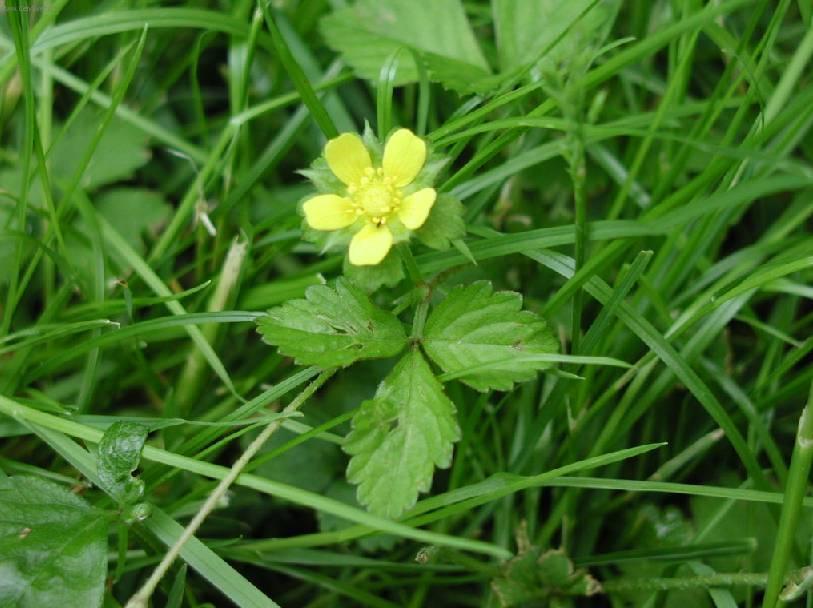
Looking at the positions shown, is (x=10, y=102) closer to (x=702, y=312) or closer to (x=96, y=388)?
(x=96, y=388)

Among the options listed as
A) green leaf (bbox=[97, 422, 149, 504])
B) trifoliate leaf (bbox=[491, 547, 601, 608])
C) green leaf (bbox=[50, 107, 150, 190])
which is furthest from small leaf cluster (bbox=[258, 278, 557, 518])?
green leaf (bbox=[50, 107, 150, 190])

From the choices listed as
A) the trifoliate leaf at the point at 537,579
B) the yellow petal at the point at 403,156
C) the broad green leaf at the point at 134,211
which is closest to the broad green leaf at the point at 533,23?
the yellow petal at the point at 403,156

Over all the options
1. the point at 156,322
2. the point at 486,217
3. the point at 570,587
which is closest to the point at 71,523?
the point at 156,322

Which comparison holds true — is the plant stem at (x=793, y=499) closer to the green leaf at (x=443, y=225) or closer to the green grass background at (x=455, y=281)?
the green grass background at (x=455, y=281)

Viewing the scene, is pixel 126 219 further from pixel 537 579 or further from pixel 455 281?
pixel 537 579

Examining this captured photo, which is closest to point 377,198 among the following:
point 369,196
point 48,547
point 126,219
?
point 369,196

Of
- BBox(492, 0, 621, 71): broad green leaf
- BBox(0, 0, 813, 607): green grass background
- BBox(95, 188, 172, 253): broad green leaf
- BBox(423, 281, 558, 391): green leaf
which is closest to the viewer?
BBox(423, 281, 558, 391): green leaf

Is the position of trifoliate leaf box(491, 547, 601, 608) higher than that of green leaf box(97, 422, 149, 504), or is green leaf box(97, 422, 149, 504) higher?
green leaf box(97, 422, 149, 504)

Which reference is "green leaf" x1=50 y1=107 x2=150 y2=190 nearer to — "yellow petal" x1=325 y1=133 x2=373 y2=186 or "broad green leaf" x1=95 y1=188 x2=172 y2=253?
"broad green leaf" x1=95 y1=188 x2=172 y2=253
